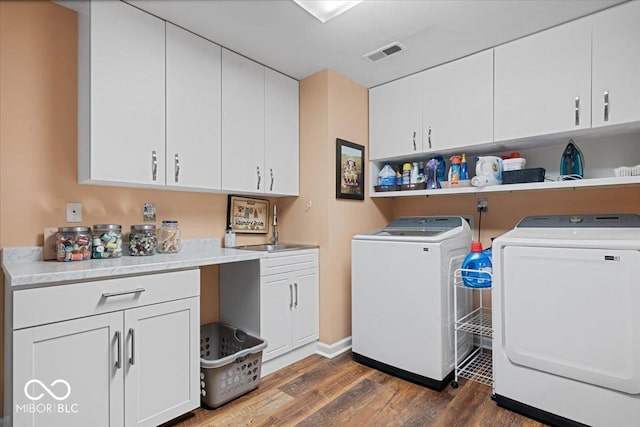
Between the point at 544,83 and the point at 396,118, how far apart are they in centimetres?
103

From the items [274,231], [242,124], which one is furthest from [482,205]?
[242,124]

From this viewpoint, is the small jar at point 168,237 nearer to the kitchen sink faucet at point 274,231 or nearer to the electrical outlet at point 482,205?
the kitchen sink faucet at point 274,231

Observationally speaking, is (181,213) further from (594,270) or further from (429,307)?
(594,270)

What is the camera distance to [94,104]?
1.69 m

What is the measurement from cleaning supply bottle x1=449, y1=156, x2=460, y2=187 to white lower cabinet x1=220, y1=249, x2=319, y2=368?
1159 millimetres

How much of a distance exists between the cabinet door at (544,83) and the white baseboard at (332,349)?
1891 mm

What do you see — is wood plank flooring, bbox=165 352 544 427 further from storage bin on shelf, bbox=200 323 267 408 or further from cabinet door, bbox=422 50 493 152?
cabinet door, bbox=422 50 493 152

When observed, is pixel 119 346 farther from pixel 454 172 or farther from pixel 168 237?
pixel 454 172

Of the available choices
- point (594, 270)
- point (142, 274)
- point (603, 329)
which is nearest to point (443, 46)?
point (594, 270)

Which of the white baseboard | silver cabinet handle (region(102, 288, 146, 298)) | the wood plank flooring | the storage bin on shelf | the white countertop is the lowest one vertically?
the wood plank flooring

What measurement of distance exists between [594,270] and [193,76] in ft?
7.99

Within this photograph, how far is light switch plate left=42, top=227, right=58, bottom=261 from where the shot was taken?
1764 millimetres

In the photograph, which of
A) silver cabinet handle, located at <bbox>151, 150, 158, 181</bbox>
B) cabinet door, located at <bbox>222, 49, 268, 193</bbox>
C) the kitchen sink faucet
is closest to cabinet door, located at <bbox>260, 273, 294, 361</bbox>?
the kitchen sink faucet

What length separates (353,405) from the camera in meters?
1.92
